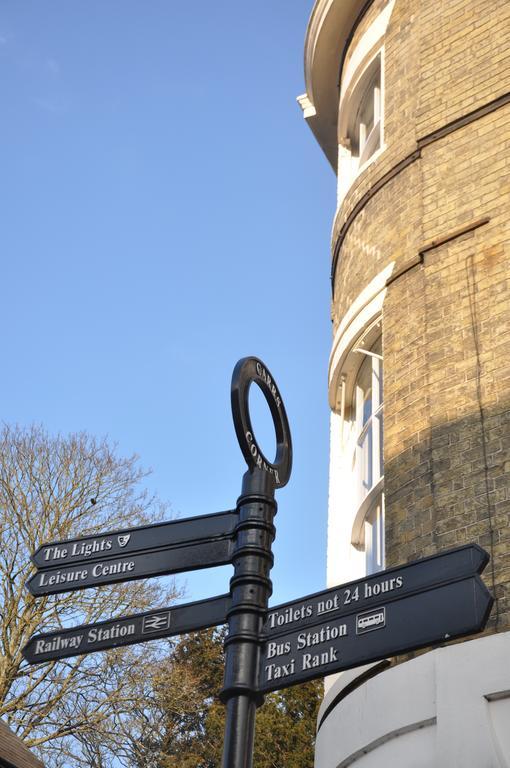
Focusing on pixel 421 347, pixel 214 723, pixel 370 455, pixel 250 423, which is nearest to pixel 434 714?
pixel 250 423

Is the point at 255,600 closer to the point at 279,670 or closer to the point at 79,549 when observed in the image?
the point at 279,670

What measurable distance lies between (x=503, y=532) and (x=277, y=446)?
2.91m

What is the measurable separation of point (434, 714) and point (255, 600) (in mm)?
2822

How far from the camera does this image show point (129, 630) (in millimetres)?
4863

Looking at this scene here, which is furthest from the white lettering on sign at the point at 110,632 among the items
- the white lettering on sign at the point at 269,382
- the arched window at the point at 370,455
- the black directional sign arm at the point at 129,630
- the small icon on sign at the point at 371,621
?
the arched window at the point at 370,455

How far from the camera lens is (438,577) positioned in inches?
167

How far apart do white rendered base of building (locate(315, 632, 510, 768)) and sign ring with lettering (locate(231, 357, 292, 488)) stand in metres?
2.48

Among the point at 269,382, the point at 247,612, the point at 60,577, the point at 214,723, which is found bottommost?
the point at 247,612

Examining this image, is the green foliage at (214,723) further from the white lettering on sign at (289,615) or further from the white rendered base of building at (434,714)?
the white lettering on sign at (289,615)

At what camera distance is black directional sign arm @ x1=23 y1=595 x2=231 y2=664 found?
15.4 feet

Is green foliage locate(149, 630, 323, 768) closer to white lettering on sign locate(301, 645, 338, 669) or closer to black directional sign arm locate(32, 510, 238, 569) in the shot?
black directional sign arm locate(32, 510, 238, 569)

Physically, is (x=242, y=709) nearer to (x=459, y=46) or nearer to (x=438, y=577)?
(x=438, y=577)

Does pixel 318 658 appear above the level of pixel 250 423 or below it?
below

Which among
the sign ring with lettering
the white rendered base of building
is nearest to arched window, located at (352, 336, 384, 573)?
the white rendered base of building
